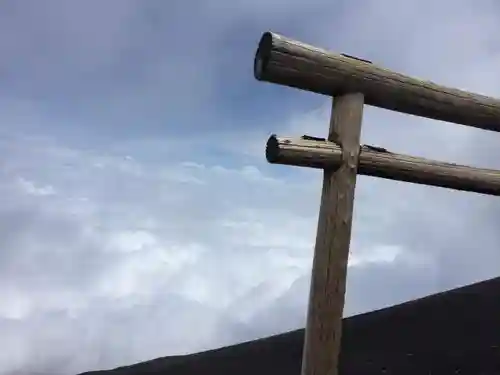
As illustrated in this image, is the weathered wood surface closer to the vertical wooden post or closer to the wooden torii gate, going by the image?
the wooden torii gate

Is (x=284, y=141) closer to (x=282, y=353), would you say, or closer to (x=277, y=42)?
(x=277, y=42)

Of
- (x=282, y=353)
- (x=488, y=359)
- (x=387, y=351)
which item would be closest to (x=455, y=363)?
(x=488, y=359)

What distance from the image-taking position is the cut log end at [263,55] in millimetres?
2639

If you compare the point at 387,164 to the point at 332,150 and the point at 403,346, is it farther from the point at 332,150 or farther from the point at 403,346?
the point at 403,346

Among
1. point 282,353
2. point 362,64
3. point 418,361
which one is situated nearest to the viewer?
point 362,64

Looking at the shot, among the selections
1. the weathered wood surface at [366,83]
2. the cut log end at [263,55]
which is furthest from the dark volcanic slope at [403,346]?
the cut log end at [263,55]

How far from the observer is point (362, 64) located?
2.88 meters

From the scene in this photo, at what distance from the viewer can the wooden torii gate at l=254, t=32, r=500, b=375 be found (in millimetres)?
2713

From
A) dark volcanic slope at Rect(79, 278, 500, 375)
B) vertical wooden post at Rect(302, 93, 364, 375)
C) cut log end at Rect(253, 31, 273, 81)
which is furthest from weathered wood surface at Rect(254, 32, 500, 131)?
dark volcanic slope at Rect(79, 278, 500, 375)

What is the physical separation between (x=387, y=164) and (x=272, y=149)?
62 centimetres

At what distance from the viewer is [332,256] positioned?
2793 mm

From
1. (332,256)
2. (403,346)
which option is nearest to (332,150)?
(332,256)

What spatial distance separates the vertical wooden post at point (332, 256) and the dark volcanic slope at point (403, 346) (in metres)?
10.2

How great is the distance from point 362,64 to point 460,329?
54.7 ft
